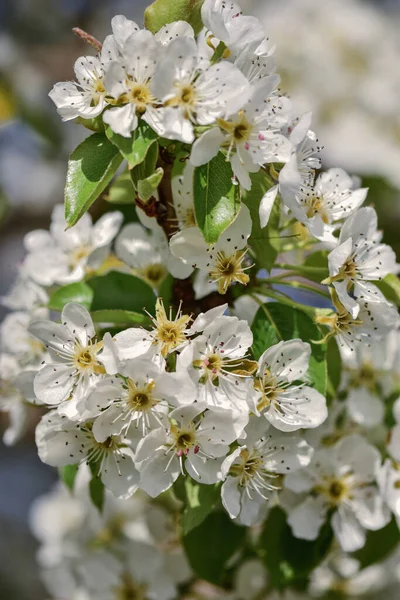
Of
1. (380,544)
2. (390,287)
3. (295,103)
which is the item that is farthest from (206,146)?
(295,103)

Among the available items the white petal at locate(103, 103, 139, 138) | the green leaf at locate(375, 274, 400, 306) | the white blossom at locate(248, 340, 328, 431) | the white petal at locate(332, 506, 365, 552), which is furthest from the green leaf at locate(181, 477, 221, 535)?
the white petal at locate(103, 103, 139, 138)

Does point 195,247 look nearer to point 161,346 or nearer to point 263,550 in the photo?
point 161,346

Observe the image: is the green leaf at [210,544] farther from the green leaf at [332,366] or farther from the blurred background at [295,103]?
the blurred background at [295,103]

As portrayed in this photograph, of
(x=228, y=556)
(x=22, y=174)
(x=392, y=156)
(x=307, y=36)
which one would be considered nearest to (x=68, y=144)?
(x=22, y=174)

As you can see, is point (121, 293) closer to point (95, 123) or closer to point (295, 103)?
point (95, 123)

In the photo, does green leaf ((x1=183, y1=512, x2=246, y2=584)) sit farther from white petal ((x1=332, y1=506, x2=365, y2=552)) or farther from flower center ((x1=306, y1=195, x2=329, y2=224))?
flower center ((x1=306, y1=195, x2=329, y2=224))

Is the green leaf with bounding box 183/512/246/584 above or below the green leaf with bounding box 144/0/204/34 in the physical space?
below
